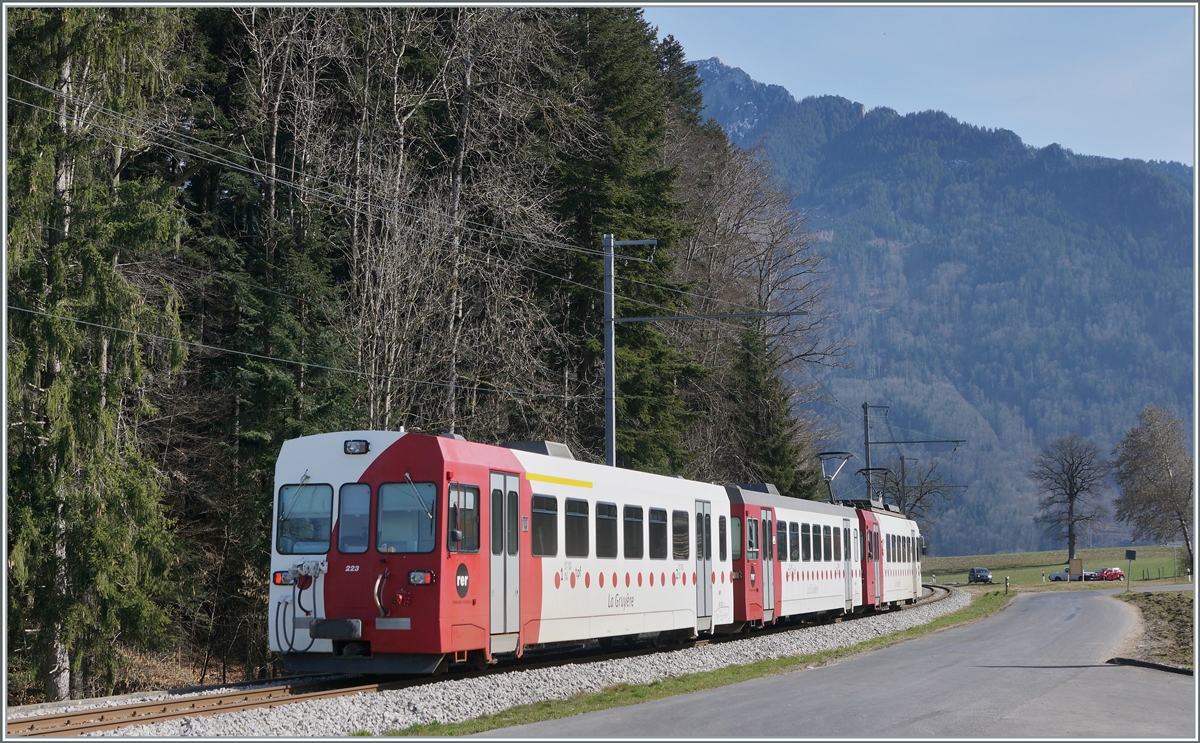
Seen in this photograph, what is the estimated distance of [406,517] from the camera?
1460cm

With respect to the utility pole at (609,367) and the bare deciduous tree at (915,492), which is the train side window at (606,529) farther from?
the bare deciduous tree at (915,492)

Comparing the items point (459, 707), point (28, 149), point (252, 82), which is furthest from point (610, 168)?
point (459, 707)

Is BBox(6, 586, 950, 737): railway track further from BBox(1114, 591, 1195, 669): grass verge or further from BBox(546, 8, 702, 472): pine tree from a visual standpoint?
BBox(546, 8, 702, 472): pine tree

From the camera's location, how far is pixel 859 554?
34406 millimetres

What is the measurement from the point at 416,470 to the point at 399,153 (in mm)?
17240

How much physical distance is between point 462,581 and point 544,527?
231 centimetres

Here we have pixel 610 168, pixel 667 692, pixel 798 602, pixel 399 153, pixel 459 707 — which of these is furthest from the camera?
pixel 610 168

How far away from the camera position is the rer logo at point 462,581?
14.5 m

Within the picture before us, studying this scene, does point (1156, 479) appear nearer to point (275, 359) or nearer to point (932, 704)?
Answer: point (275, 359)

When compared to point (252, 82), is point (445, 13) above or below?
above

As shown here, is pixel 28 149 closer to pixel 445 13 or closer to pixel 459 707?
pixel 459 707

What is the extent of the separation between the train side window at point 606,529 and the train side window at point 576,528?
0.44 m

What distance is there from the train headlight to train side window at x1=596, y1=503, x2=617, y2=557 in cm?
455

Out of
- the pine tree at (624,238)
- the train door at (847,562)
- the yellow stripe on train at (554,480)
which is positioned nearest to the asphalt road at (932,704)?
the yellow stripe on train at (554,480)
